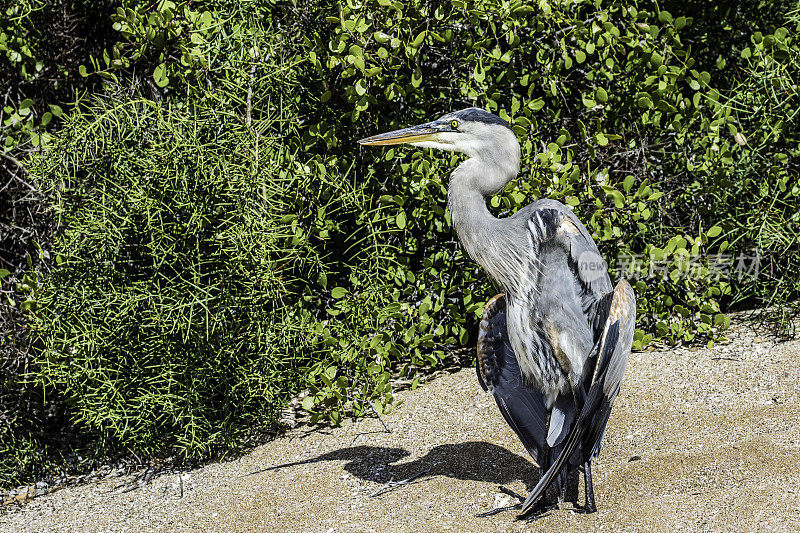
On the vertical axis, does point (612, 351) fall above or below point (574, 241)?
below

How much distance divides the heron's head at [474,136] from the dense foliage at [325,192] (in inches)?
27.7

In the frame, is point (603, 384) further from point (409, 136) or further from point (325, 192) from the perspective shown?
point (325, 192)

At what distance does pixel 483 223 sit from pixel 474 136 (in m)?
0.36

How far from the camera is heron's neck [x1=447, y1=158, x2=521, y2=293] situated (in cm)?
329

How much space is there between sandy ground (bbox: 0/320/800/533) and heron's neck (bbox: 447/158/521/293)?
0.91 metres

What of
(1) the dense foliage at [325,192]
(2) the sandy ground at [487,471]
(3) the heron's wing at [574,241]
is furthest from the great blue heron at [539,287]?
(1) the dense foliage at [325,192]

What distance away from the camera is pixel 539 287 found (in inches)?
129

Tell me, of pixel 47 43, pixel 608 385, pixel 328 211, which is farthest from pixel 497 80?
pixel 47 43

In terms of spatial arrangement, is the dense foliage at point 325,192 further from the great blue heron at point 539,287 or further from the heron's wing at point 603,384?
the heron's wing at point 603,384

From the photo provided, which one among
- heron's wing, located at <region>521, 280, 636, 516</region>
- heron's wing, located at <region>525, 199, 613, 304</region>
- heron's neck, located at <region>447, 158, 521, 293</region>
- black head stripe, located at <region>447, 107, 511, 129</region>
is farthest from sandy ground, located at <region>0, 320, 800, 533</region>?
black head stripe, located at <region>447, 107, 511, 129</region>

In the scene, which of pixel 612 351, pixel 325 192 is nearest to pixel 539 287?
pixel 612 351

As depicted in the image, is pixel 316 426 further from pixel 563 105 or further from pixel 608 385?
pixel 563 105

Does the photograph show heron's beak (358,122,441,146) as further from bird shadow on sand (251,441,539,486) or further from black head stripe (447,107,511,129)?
bird shadow on sand (251,441,539,486)

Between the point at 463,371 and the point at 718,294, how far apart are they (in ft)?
4.90
